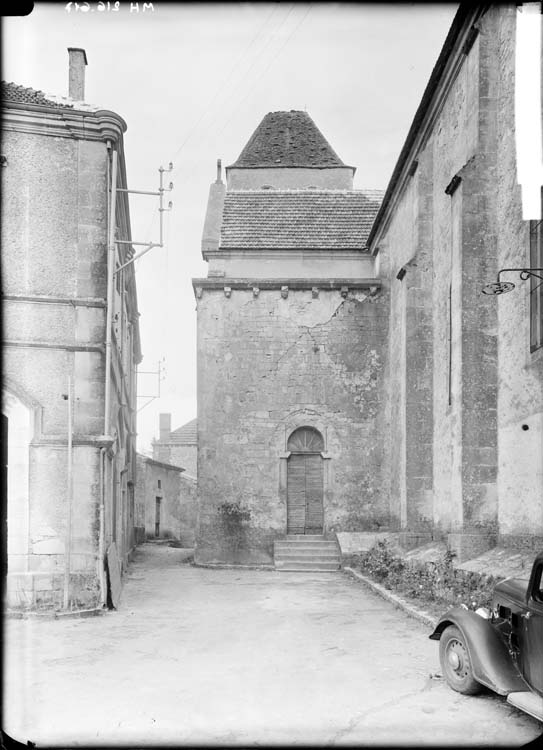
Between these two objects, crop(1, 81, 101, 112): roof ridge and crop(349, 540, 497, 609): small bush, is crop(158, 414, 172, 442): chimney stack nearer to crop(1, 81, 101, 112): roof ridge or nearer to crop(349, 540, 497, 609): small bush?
crop(349, 540, 497, 609): small bush

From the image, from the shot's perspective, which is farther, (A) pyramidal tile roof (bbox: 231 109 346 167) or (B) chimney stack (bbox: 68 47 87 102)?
(A) pyramidal tile roof (bbox: 231 109 346 167)

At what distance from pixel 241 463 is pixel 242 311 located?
4142mm

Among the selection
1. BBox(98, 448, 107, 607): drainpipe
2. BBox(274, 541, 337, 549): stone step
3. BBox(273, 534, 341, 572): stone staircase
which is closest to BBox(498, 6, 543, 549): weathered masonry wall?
BBox(98, 448, 107, 607): drainpipe

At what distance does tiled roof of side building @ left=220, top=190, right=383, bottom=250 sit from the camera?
71.8 feet

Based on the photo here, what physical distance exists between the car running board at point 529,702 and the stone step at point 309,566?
12.0 metres

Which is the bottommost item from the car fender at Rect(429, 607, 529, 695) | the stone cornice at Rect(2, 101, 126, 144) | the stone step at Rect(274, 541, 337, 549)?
the stone step at Rect(274, 541, 337, 549)

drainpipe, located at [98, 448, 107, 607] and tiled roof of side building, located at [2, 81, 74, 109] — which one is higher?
tiled roof of side building, located at [2, 81, 74, 109]

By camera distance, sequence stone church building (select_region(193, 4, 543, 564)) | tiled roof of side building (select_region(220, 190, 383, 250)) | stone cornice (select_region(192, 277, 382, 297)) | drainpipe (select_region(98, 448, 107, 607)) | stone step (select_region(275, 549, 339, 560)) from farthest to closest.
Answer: tiled roof of side building (select_region(220, 190, 383, 250)) < stone cornice (select_region(192, 277, 382, 297)) < stone step (select_region(275, 549, 339, 560)) < stone church building (select_region(193, 4, 543, 564)) < drainpipe (select_region(98, 448, 107, 607))

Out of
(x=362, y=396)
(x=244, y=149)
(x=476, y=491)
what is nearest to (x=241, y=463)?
(x=362, y=396)

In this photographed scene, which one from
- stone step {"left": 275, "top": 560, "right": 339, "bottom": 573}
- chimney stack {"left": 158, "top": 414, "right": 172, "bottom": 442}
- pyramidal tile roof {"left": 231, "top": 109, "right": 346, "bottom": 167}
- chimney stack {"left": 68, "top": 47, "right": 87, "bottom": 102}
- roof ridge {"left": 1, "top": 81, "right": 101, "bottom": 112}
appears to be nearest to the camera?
roof ridge {"left": 1, "top": 81, "right": 101, "bottom": 112}

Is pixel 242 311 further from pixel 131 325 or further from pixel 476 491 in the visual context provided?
pixel 476 491

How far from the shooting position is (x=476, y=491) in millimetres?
11781

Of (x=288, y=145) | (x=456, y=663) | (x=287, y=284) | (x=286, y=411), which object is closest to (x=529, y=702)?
(x=456, y=663)

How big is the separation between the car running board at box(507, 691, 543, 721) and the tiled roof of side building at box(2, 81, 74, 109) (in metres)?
10.2
